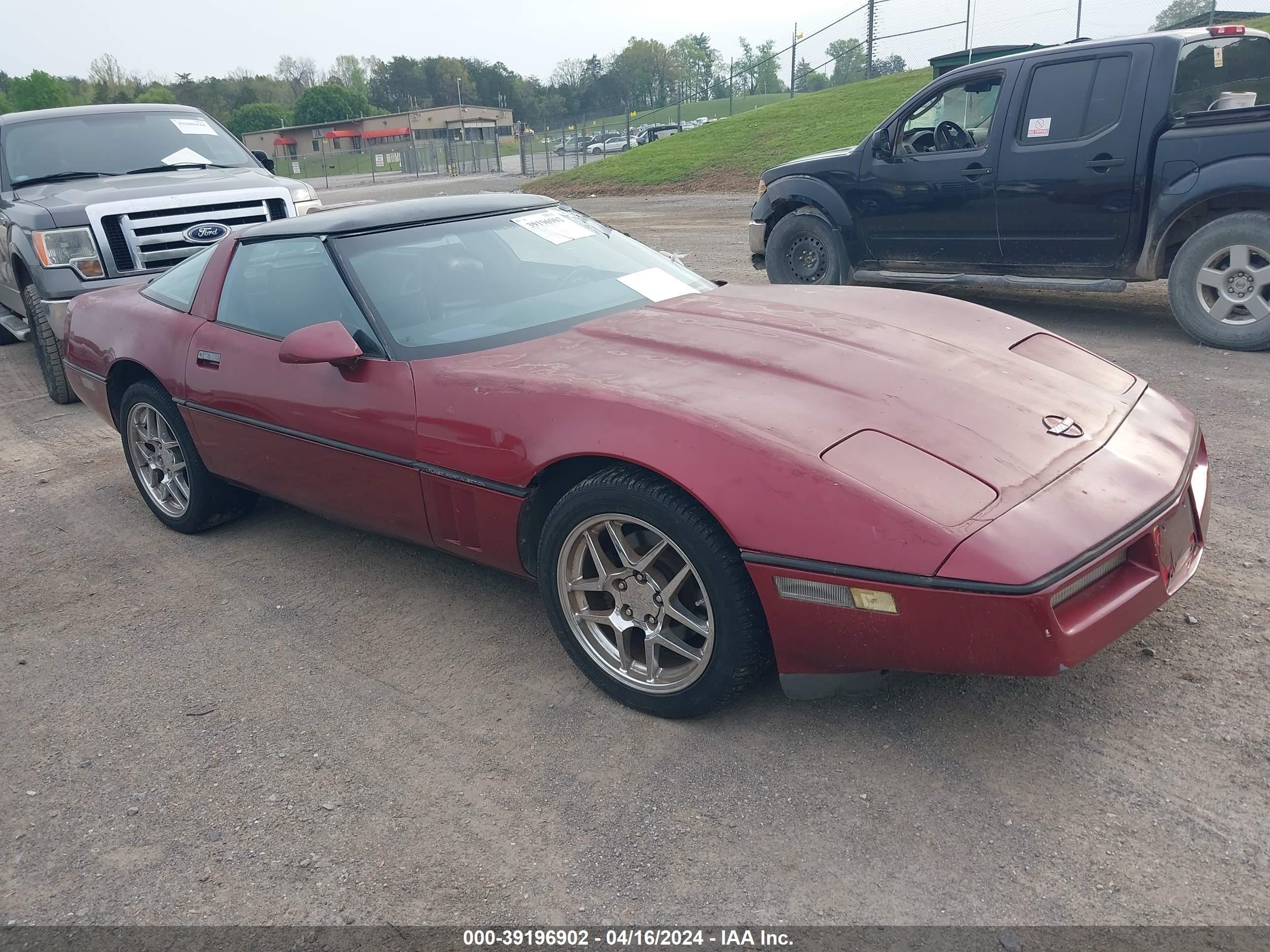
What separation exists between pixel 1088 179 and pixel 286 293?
522 centimetres

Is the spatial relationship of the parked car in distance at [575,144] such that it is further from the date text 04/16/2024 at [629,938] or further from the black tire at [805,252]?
the date text 04/16/2024 at [629,938]

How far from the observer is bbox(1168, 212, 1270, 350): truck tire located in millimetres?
5875

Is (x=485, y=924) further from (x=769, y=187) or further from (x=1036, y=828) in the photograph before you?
(x=769, y=187)

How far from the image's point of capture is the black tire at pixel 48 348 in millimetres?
6953

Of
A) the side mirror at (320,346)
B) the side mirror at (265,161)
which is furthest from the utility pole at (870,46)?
the side mirror at (320,346)

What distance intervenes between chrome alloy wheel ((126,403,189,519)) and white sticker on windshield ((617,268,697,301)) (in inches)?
86.2

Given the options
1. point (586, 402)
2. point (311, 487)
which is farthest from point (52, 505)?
point (586, 402)

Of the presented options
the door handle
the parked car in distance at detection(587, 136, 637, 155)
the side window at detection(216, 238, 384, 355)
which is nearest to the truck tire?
the door handle

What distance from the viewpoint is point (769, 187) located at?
8.55 m

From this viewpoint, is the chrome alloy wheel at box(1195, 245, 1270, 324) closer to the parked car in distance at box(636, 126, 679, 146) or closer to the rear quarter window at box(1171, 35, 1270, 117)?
the rear quarter window at box(1171, 35, 1270, 117)

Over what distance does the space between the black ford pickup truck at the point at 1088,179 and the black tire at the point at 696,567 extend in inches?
196

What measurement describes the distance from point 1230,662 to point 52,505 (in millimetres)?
5279

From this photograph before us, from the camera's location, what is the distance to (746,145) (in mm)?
23203

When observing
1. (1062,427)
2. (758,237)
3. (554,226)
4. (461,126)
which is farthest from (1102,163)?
(461,126)
